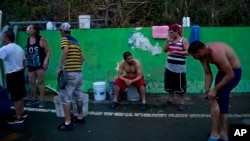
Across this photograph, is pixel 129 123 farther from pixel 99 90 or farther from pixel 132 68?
pixel 99 90

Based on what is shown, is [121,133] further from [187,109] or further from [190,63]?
[190,63]

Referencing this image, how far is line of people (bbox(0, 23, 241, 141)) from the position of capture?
16.5ft

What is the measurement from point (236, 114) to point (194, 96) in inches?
61.7

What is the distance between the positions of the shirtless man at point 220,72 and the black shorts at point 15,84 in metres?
3.12

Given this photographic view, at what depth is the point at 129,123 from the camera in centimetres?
650

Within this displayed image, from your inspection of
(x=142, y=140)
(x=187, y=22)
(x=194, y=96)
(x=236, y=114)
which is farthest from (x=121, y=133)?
(x=187, y=22)

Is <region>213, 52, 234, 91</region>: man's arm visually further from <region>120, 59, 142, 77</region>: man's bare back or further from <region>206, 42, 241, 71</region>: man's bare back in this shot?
<region>120, 59, 142, 77</region>: man's bare back

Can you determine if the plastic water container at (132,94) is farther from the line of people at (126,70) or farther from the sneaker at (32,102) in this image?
the sneaker at (32,102)

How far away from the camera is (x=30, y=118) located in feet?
22.4

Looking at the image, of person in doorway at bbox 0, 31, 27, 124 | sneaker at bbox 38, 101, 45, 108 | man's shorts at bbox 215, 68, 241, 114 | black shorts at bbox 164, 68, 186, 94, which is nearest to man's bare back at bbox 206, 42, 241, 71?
man's shorts at bbox 215, 68, 241, 114

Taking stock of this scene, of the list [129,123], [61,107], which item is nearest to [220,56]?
[129,123]

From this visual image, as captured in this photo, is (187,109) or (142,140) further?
(187,109)

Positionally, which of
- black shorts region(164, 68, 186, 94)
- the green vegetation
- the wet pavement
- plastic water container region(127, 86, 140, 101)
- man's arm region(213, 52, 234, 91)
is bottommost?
the wet pavement

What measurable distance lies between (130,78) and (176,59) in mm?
1175
